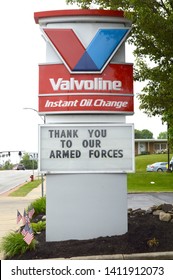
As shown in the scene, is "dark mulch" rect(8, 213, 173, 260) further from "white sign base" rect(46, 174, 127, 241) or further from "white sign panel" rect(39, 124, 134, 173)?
"white sign panel" rect(39, 124, 134, 173)

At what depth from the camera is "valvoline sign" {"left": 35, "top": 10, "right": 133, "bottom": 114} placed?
9.05 meters

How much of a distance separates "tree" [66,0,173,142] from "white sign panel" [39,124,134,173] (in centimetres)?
230

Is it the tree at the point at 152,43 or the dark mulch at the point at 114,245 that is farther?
the tree at the point at 152,43

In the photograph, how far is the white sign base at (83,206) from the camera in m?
8.89

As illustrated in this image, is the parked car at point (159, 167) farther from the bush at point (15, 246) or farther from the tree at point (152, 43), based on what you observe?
the bush at point (15, 246)

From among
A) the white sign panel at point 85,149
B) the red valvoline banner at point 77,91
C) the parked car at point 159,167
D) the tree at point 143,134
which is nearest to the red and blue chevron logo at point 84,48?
the red valvoline banner at point 77,91

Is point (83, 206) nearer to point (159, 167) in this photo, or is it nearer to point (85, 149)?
point (85, 149)

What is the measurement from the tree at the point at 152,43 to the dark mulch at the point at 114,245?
4047mm

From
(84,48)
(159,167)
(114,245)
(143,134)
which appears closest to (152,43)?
(84,48)

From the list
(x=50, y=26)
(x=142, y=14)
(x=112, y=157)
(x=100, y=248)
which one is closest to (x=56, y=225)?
(x=100, y=248)

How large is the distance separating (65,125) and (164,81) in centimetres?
439

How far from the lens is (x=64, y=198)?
29.1ft

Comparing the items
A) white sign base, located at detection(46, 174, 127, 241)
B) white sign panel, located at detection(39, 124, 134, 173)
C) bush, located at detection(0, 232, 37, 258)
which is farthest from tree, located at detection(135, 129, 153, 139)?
bush, located at detection(0, 232, 37, 258)

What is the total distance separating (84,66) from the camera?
911 centimetres
